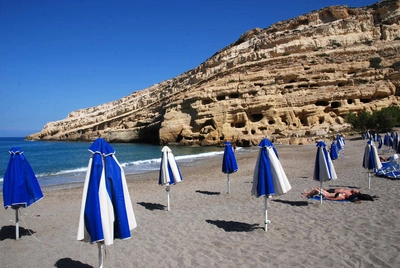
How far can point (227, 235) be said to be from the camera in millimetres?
6145

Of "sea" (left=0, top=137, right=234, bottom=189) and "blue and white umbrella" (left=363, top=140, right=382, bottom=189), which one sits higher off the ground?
"blue and white umbrella" (left=363, top=140, right=382, bottom=189)

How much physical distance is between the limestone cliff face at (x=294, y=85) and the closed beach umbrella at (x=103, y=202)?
1218 inches

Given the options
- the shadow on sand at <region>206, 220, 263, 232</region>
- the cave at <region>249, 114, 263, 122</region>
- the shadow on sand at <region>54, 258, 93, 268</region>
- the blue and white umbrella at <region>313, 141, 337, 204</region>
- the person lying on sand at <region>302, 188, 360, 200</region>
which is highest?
the cave at <region>249, 114, 263, 122</region>

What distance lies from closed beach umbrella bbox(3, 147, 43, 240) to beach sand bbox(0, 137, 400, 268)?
0.92 m

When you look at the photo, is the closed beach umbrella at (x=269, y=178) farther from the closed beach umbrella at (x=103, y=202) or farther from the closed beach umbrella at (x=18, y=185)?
the closed beach umbrella at (x=18, y=185)

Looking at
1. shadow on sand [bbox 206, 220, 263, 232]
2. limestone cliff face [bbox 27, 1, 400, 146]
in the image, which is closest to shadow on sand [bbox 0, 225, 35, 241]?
shadow on sand [bbox 206, 220, 263, 232]

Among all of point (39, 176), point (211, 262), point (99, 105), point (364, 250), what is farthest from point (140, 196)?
point (99, 105)

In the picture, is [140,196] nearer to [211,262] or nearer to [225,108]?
[211,262]

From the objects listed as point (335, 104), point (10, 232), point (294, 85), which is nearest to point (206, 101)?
point (294, 85)

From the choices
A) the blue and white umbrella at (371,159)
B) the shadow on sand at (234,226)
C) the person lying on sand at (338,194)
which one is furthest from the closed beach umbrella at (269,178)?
the blue and white umbrella at (371,159)

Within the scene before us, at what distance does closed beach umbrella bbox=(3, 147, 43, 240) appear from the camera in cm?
577

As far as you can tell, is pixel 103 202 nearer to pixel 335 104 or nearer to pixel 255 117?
pixel 255 117

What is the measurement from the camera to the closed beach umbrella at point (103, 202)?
11.0ft

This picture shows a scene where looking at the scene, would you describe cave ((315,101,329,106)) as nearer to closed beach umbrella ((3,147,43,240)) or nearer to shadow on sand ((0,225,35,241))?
shadow on sand ((0,225,35,241))
